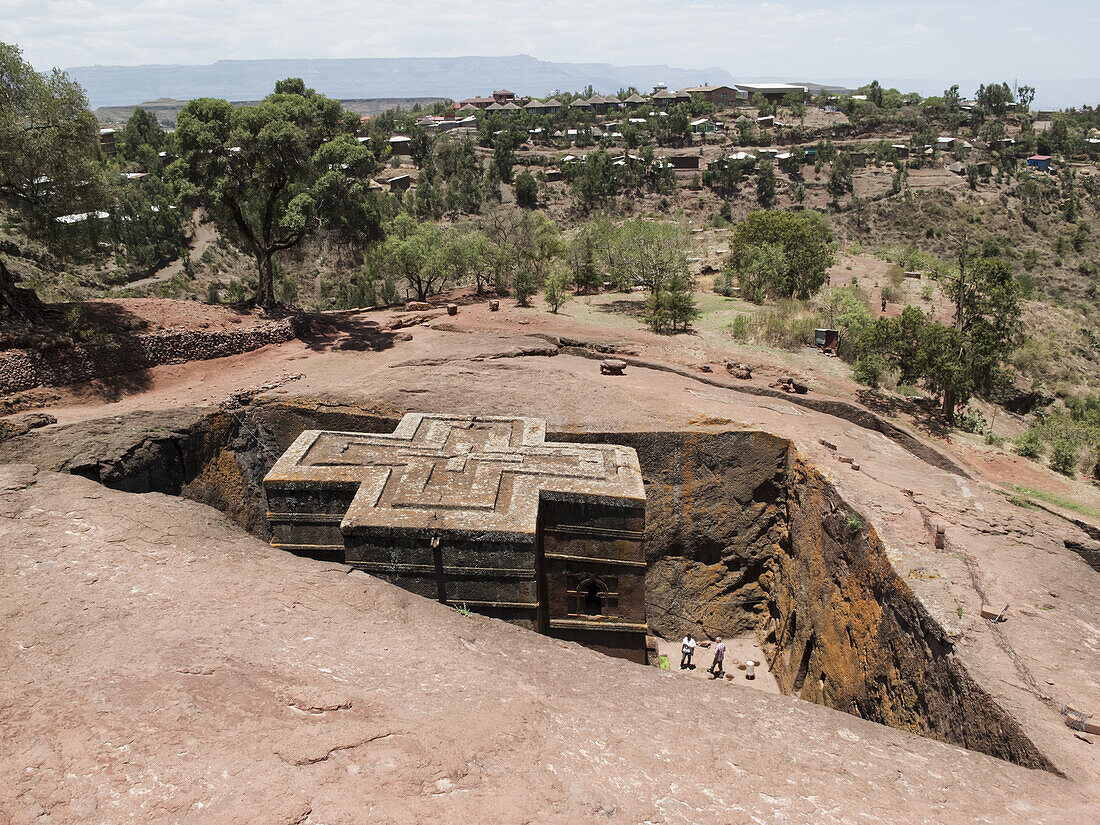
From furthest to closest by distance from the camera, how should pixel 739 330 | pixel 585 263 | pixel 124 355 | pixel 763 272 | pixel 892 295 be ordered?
pixel 892 295
pixel 585 263
pixel 763 272
pixel 739 330
pixel 124 355

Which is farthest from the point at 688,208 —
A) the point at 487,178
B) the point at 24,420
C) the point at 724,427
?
the point at 24,420

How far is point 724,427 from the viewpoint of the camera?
14.0 meters

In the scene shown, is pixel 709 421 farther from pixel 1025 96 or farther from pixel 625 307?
pixel 1025 96

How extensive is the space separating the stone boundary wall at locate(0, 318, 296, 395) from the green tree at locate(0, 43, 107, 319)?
2.14 m

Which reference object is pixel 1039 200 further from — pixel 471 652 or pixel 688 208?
pixel 471 652

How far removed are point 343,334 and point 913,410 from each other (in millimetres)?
17608

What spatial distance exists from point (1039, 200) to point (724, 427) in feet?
256

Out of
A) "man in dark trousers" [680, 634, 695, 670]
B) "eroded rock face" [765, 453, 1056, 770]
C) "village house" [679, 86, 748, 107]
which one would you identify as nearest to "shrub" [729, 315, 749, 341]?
"eroded rock face" [765, 453, 1056, 770]

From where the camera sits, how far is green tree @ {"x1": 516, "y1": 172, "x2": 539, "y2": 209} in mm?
69375

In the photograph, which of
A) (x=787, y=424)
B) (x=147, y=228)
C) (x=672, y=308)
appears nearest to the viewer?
(x=787, y=424)

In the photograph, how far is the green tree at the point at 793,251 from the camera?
2952cm

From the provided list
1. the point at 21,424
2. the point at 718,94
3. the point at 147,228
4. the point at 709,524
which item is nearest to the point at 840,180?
the point at 718,94

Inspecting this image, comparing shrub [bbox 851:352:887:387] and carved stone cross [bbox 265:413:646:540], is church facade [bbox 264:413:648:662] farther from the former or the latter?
shrub [bbox 851:352:887:387]

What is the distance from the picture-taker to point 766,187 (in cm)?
7262
